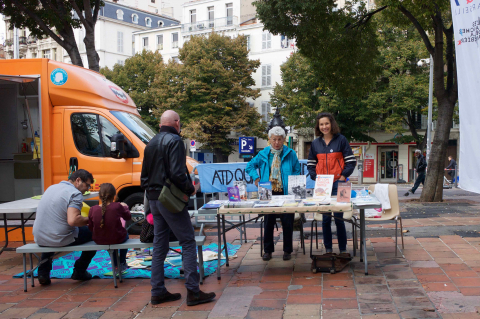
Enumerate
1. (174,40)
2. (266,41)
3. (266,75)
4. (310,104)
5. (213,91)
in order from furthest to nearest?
(174,40) < (266,75) < (266,41) < (213,91) < (310,104)

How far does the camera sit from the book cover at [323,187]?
5359mm

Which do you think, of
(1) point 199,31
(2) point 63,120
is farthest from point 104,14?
(2) point 63,120

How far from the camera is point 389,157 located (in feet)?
114

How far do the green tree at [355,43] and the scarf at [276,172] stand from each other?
22.3ft

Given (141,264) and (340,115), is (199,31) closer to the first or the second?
(340,115)

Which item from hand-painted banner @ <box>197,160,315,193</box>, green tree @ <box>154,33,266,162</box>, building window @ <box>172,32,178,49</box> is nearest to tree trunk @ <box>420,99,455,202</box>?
hand-painted banner @ <box>197,160,315,193</box>

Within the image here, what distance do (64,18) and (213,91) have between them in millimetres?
22787

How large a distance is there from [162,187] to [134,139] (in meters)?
4.44

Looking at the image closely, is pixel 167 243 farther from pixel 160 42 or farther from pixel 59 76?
pixel 160 42

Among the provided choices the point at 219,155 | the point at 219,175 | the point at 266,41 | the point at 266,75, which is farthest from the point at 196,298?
the point at 266,41

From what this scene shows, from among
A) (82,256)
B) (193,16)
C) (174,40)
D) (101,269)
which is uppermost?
(193,16)

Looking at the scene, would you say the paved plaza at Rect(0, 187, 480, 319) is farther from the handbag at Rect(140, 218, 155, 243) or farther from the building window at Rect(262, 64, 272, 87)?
the building window at Rect(262, 64, 272, 87)

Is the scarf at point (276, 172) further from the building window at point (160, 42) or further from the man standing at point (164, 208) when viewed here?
the building window at point (160, 42)

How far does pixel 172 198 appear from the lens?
14.4 feet
